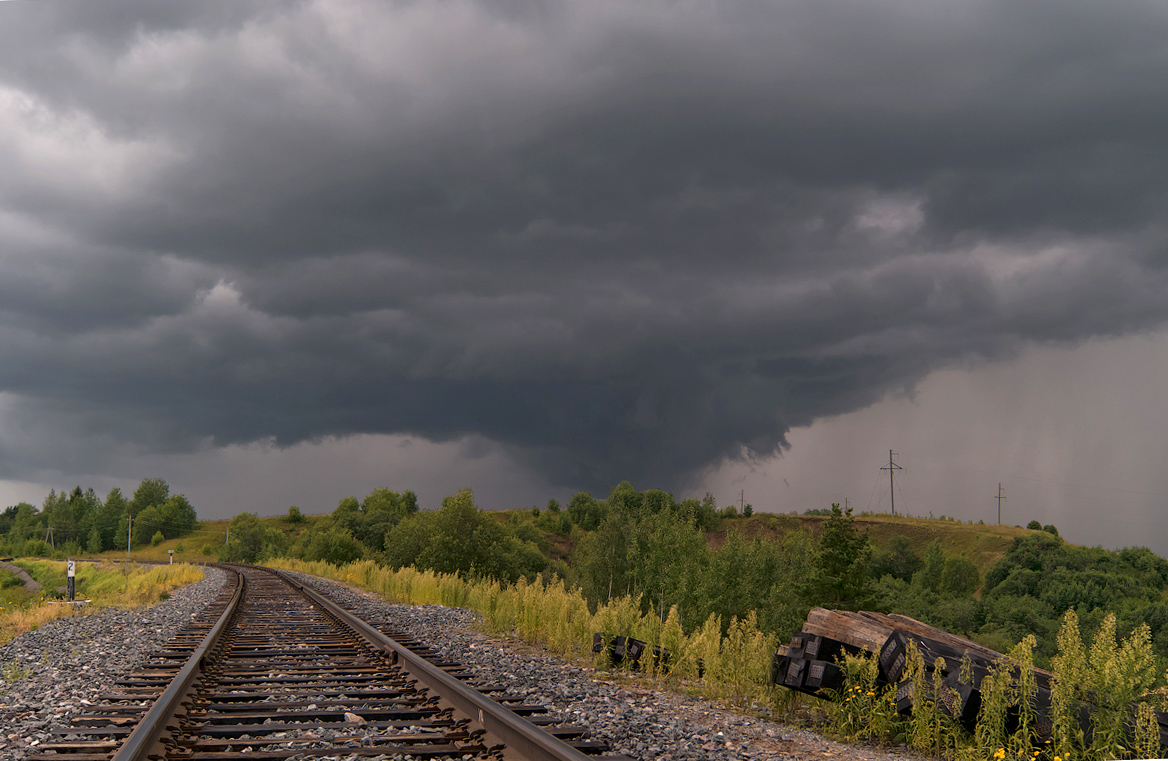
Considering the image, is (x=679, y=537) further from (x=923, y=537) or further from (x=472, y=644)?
(x=923, y=537)

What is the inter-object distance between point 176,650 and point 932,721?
9.41 meters

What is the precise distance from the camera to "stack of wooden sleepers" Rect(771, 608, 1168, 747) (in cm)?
612

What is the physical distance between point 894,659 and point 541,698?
10.5 feet

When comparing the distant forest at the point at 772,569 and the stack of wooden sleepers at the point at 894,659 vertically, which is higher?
the stack of wooden sleepers at the point at 894,659

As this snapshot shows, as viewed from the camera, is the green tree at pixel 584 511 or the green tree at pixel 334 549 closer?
the green tree at pixel 334 549

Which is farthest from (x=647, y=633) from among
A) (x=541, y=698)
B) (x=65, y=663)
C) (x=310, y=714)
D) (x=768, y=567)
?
(x=768, y=567)

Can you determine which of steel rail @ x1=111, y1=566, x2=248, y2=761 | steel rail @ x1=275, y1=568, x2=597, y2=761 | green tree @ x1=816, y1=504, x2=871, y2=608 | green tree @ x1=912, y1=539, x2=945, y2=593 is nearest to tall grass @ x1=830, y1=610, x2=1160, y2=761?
steel rail @ x1=275, y1=568, x2=597, y2=761

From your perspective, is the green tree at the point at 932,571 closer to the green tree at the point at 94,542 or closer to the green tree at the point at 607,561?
the green tree at the point at 607,561

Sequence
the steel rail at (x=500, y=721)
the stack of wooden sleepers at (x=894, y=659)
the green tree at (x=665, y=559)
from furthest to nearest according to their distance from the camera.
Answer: the green tree at (x=665, y=559), the stack of wooden sleepers at (x=894, y=659), the steel rail at (x=500, y=721)

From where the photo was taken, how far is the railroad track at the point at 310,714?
502 centimetres

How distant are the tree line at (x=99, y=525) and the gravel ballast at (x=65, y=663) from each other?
14368 centimetres

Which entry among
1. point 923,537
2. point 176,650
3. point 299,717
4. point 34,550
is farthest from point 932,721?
point 34,550

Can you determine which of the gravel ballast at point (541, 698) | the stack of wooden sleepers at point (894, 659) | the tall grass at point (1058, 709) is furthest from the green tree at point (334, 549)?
the tall grass at point (1058, 709)

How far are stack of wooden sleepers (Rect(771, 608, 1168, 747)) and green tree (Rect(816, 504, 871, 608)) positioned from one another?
165 ft
